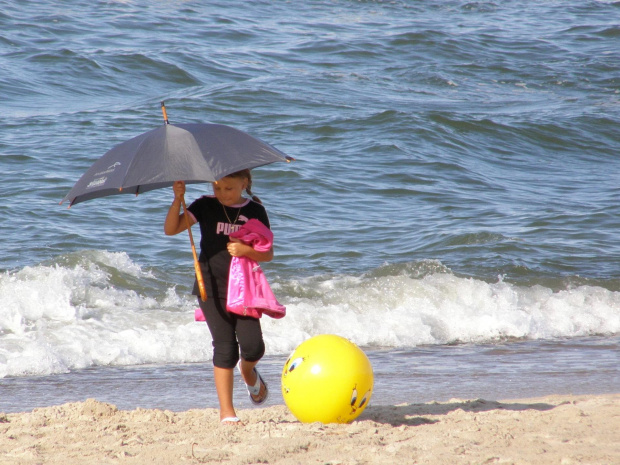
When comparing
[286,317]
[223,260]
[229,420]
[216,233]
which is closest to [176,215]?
[216,233]

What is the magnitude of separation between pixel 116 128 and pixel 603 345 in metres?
9.65

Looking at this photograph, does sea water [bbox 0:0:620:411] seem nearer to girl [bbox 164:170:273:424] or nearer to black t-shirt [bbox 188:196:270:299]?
girl [bbox 164:170:273:424]

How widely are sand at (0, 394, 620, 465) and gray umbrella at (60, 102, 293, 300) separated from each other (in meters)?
0.80

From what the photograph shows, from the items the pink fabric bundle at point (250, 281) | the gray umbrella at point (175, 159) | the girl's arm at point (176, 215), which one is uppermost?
the gray umbrella at point (175, 159)

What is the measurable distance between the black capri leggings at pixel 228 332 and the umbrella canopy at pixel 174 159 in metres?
0.73

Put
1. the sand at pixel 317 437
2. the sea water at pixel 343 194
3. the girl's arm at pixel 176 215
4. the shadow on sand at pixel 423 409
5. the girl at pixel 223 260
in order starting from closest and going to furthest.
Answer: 1. the sand at pixel 317 437
2. the girl's arm at pixel 176 215
3. the girl at pixel 223 260
4. the shadow on sand at pixel 423 409
5. the sea water at pixel 343 194

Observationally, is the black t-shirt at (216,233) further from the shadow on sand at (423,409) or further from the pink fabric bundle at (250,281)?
the shadow on sand at (423,409)

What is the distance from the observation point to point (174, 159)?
3955 millimetres

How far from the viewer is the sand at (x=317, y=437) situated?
379 cm

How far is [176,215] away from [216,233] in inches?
9.5

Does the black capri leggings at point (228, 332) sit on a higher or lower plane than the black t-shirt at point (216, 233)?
lower

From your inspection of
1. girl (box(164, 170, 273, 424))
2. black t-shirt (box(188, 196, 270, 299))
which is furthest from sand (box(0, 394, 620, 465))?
black t-shirt (box(188, 196, 270, 299))

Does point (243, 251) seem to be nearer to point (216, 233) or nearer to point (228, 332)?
point (216, 233)

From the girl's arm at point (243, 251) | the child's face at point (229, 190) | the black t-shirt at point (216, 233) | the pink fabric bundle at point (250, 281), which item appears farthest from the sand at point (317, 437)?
the child's face at point (229, 190)
